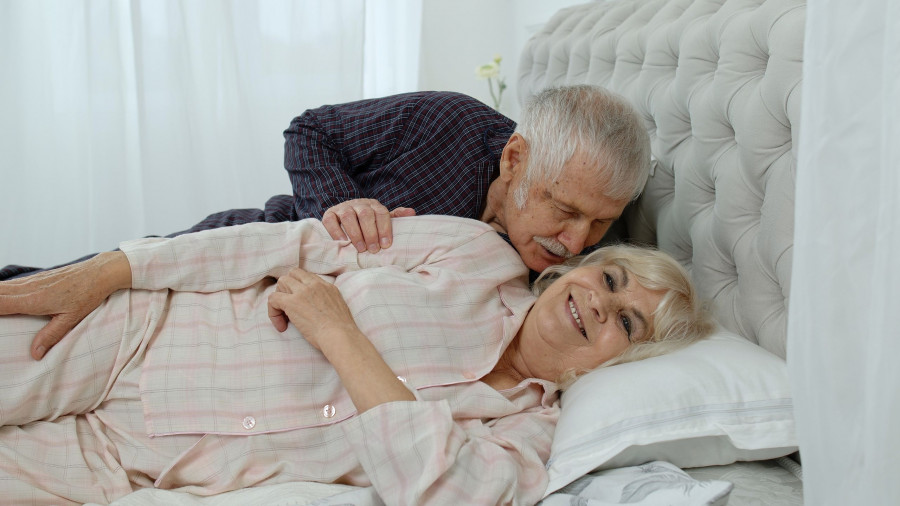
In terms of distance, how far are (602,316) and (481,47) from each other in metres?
2.91

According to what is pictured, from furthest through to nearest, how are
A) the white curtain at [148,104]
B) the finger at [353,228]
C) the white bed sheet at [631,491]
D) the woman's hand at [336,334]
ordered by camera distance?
the white curtain at [148,104] < the finger at [353,228] < the woman's hand at [336,334] < the white bed sheet at [631,491]

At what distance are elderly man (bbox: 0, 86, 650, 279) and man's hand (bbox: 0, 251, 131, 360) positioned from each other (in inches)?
11.8

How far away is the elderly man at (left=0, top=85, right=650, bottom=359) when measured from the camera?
157 cm

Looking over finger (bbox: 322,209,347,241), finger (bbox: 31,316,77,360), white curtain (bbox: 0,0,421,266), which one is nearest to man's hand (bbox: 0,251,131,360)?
finger (bbox: 31,316,77,360)

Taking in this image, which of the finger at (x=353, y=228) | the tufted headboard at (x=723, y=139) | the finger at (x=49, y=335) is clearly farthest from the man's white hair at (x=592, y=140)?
the finger at (x=49, y=335)

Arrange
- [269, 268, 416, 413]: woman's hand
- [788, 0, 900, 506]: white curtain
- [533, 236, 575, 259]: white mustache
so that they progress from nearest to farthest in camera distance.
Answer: [788, 0, 900, 506]: white curtain, [269, 268, 416, 413]: woman's hand, [533, 236, 575, 259]: white mustache

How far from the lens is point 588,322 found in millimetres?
1438

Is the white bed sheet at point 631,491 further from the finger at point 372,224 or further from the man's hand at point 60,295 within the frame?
the finger at point 372,224

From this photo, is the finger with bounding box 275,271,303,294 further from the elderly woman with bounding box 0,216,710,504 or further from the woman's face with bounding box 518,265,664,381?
the woman's face with bounding box 518,265,664,381

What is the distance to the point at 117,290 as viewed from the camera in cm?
139

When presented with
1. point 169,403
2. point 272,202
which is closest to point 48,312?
point 169,403

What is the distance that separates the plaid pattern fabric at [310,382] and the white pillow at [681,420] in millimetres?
82

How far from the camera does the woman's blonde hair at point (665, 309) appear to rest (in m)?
1.42

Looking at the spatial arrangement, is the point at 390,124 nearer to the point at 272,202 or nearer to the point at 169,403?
the point at 272,202
